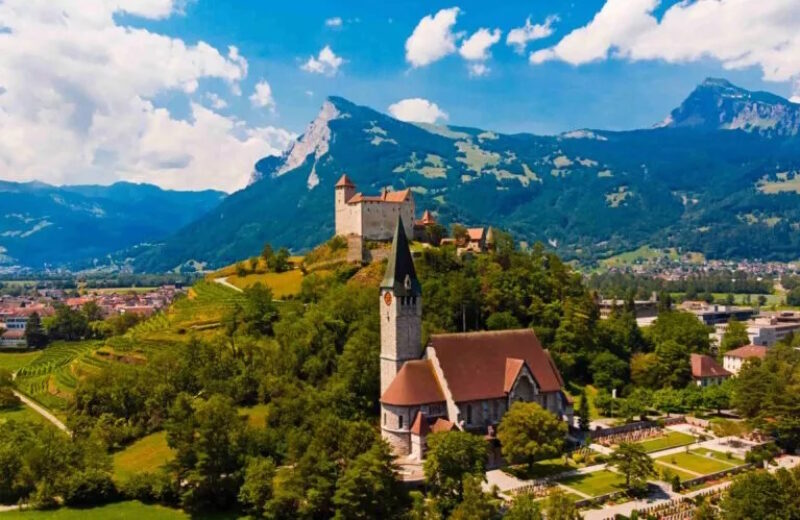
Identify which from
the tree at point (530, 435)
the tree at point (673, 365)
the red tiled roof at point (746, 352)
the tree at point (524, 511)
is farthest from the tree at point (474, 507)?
the red tiled roof at point (746, 352)

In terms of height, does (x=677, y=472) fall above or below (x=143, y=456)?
below

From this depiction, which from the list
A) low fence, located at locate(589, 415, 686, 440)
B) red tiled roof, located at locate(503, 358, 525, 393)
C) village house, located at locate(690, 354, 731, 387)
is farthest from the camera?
village house, located at locate(690, 354, 731, 387)

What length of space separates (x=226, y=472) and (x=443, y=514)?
17.8 meters

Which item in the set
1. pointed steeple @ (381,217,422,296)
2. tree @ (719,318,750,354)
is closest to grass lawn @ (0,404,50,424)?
pointed steeple @ (381,217,422,296)

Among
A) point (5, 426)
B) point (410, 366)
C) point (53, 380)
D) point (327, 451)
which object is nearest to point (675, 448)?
point (410, 366)

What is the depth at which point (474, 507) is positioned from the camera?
131 ft

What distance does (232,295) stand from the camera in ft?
331

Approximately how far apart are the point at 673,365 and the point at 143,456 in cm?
6013

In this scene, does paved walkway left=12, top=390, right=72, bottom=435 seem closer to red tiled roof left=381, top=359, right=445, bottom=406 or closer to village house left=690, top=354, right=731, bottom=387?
red tiled roof left=381, top=359, right=445, bottom=406

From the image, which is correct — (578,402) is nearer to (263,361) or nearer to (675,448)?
(675,448)

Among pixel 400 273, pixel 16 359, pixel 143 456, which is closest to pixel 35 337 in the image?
pixel 16 359

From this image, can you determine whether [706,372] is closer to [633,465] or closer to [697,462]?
[697,462]

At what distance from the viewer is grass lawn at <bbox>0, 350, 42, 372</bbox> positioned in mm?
111625

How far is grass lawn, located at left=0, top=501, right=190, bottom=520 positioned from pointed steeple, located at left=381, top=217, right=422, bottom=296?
24.5 meters
